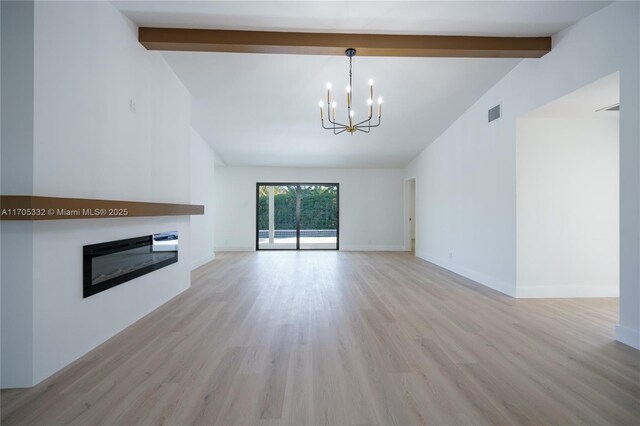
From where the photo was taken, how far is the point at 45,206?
178cm

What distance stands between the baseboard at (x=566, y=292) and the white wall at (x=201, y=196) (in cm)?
549

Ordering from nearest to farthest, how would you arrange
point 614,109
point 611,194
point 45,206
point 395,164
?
point 45,206 < point 614,109 < point 611,194 < point 395,164

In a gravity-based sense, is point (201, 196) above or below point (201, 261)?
above

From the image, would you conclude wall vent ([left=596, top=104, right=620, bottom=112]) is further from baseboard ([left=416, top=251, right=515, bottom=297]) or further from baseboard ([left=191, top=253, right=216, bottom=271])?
baseboard ([left=191, top=253, right=216, bottom=271])

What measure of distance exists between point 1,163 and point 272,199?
6.75 m

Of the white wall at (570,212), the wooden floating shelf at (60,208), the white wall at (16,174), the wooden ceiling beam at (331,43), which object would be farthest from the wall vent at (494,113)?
the white wall at (16,174)

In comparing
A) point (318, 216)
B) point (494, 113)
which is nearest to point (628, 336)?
point (494, 113)

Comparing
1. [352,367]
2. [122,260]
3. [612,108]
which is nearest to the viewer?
[352,367]

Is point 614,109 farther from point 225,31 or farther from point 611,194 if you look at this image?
point 225,31

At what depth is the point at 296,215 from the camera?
8531mm

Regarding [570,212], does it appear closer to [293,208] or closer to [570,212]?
[570,212]

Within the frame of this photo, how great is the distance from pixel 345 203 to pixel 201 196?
4119 mm

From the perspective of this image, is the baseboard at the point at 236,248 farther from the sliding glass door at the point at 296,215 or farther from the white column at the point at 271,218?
the white column at the point at 271,218

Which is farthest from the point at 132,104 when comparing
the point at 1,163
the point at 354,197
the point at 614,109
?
the point at 354,197
